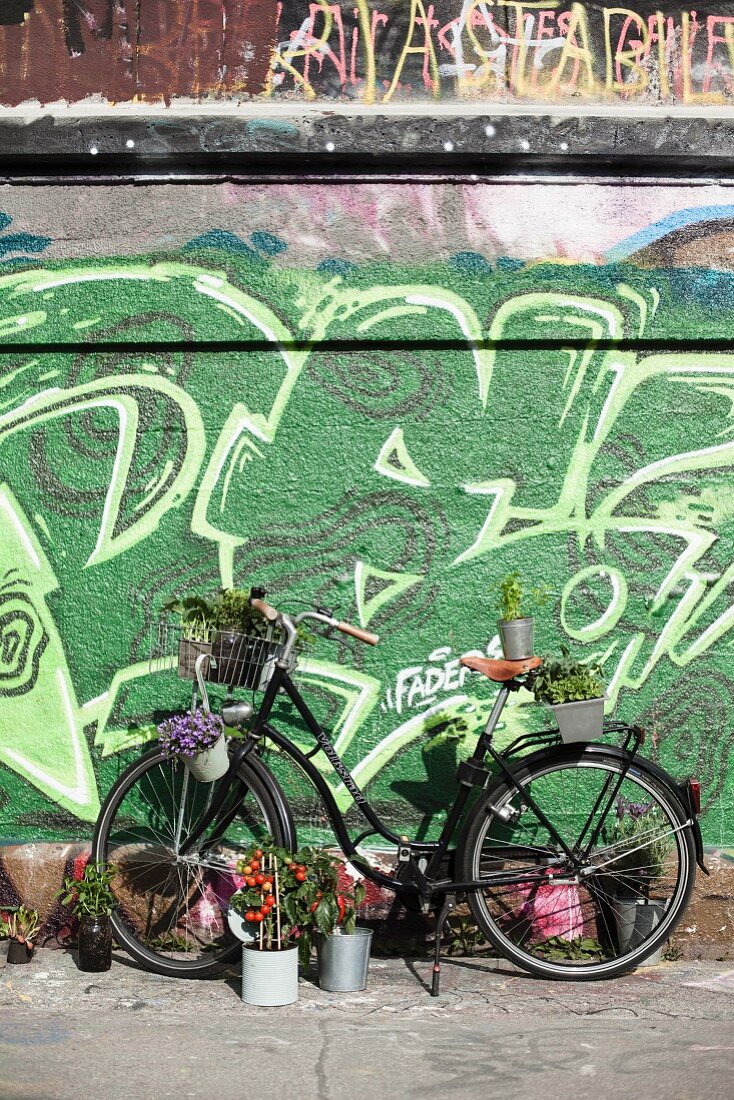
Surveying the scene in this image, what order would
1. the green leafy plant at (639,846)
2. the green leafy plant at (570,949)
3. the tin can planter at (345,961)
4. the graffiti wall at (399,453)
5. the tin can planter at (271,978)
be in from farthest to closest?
the graffiti wall at (399,453), the green leafy plant at (570,949), the green leafy plant at (639,846), the tin can planter at (345,961), the tin can planter at (271,978)

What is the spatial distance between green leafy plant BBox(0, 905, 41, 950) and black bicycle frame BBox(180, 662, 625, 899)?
2.53ft

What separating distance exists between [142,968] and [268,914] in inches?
29.3

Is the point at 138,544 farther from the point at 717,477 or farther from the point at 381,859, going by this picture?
the point at 717,477

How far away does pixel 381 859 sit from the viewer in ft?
16.9

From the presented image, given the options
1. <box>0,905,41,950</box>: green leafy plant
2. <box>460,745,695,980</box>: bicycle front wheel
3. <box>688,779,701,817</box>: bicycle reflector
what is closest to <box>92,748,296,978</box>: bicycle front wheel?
<box>0,905,41,950</box>: green leafy plant

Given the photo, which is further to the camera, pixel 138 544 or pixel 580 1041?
pixel 138 544

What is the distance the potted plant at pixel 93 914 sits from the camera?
4773 millimetres

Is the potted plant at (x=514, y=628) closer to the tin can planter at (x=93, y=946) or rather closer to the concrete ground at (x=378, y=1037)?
the concrete ground at (x=378, y=1037)

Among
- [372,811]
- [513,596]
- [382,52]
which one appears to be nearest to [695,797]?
[513,596]

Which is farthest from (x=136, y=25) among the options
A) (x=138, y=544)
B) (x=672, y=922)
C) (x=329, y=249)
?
(x=672, y=922)

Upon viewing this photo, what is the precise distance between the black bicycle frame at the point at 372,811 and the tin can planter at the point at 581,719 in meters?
0.24

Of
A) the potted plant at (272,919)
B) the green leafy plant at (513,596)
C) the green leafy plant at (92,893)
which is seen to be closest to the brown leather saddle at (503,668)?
the green leafy plant at (513,596)

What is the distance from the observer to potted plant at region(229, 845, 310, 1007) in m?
4.44

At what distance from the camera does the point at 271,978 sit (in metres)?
4.44
